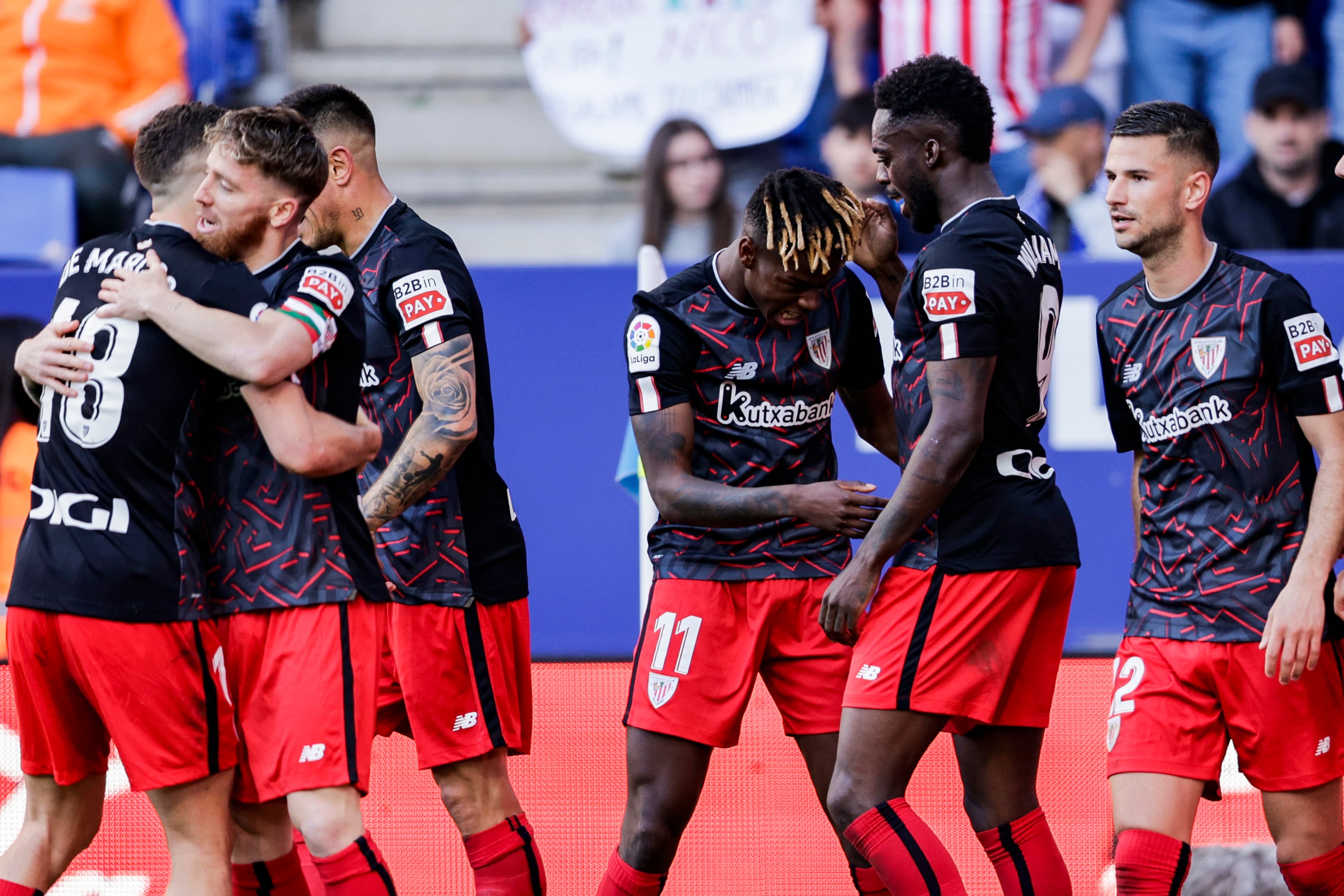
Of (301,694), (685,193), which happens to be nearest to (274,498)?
(301,694)

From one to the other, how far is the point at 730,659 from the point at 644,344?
82cm

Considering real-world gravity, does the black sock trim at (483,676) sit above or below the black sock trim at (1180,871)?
above

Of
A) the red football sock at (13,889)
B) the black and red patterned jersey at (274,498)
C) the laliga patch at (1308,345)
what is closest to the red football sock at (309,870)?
the red football sock at (13,889)

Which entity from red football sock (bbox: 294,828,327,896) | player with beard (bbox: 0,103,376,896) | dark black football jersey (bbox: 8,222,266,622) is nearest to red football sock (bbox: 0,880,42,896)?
player with beard (bbox: 0,103,376,896)

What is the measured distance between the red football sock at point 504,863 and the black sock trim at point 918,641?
1.10 m

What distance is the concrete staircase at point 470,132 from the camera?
30.0 feet

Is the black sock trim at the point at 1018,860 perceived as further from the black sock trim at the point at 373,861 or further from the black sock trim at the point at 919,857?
the black sock trim at the point at 373,861

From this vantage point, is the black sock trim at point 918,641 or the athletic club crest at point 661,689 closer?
the black sock trim at point 918,641

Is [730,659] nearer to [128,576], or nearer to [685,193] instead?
[128,576]

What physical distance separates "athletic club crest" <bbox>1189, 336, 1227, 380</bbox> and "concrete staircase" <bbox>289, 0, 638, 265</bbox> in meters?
5.47

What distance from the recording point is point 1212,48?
8.19m

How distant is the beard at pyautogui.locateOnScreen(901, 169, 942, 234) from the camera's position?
3.82 meters

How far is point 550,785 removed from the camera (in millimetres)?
4707

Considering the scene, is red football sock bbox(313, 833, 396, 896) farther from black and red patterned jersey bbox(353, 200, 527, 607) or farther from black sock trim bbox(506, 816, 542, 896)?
black and red patterned jersey bbox(353, 200, 527, 607)
